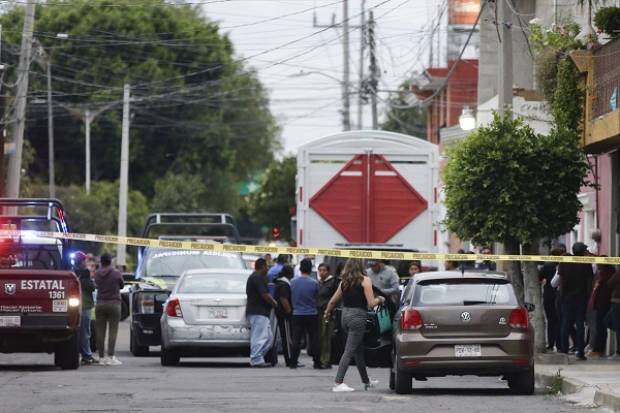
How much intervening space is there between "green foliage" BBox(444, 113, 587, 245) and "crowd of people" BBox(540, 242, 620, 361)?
731mm

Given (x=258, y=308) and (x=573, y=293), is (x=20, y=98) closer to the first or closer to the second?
(x=258, y=308)

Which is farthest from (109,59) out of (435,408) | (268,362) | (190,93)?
(435,408)

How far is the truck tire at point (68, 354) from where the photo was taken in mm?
23266

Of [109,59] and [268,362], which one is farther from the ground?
[109,59]

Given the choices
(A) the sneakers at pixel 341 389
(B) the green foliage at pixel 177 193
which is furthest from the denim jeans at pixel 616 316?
(B) the green foliage at pixel 177 193

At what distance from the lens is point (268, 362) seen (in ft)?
81.9

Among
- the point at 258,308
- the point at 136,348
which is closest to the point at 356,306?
the point at 258,308

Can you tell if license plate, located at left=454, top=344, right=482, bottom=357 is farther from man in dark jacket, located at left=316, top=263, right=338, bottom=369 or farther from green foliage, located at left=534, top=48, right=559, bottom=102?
green foliage, located at left=534, top=48, right=559, bottom=102

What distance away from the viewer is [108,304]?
25.4 metres

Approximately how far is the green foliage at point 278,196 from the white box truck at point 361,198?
4993 cm

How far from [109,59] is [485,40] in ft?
97.0

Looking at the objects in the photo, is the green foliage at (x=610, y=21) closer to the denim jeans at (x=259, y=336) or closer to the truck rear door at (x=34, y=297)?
the denim jeans at (x=259, y=336)

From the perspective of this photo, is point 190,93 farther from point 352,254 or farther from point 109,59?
point 352,254

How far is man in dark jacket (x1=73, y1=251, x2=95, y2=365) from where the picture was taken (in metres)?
25.4
